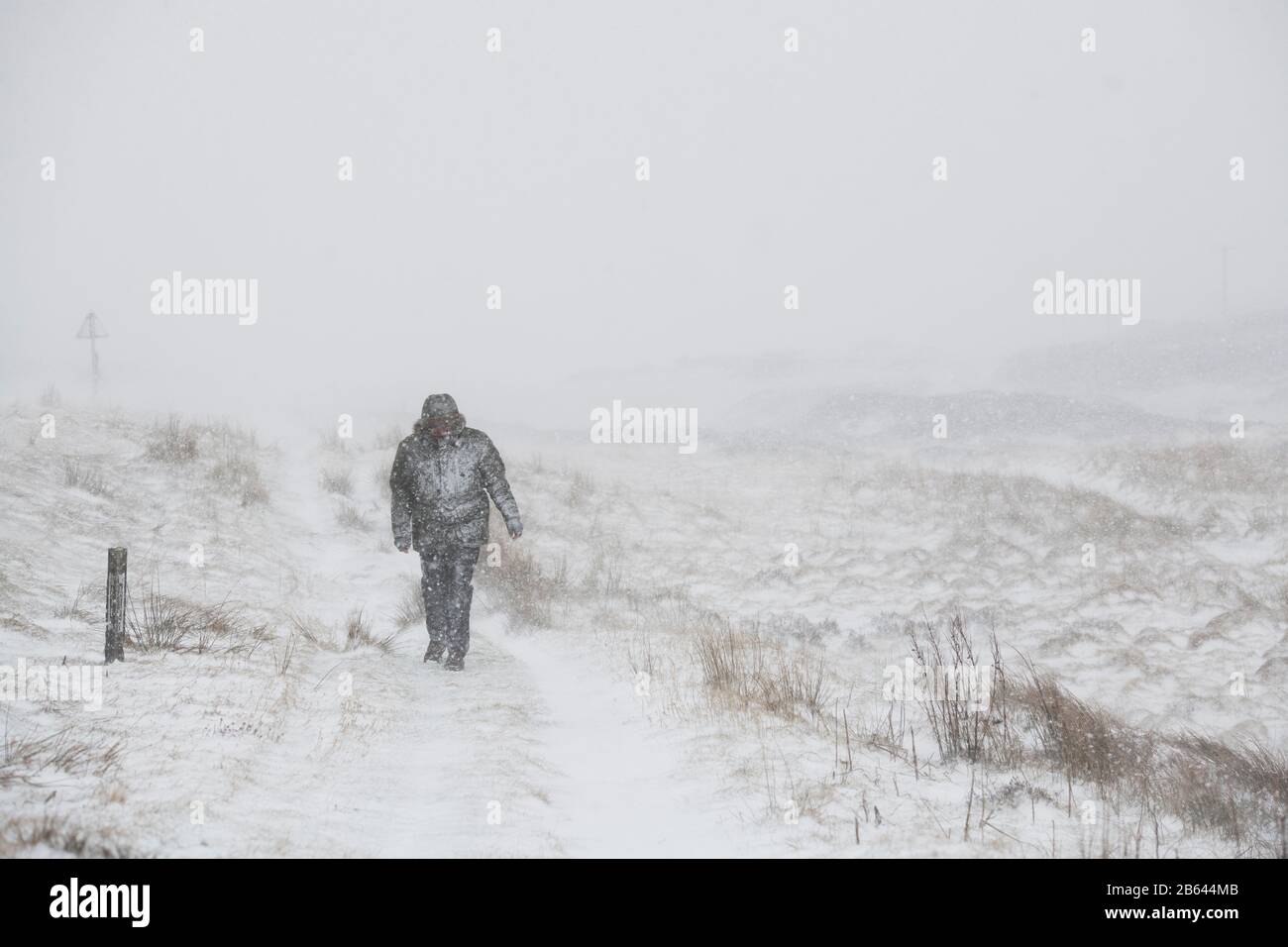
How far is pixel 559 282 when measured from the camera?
71562 millimetres

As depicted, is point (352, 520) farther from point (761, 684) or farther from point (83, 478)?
point (761, 684)

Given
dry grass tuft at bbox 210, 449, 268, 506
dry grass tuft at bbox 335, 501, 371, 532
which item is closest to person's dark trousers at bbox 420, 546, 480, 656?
dry grass tuft at bbox 335, 501, 371, 532

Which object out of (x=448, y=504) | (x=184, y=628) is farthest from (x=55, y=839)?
(x=448, y=504)

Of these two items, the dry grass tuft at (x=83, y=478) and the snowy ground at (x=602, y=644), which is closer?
the snowy ground at (x=602, y=644)

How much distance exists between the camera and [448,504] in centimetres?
723

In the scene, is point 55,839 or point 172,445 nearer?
point 55,839

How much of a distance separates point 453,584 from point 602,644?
2218 mm

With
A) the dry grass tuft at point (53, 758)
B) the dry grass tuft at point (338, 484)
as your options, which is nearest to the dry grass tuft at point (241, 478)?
the dry grass tuft at point (338, 484)

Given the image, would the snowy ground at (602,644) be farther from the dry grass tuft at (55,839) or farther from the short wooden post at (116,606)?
the short wooden post at (116,606)

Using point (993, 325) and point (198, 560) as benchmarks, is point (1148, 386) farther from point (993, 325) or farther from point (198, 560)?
point (198, 560)

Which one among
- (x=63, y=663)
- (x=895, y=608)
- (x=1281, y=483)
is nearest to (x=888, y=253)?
(x=1281, y=483)

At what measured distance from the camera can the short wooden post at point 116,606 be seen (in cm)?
552

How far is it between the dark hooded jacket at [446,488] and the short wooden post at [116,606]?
6.95ft

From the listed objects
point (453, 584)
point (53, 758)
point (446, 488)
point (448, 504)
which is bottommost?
point (53, 758)
